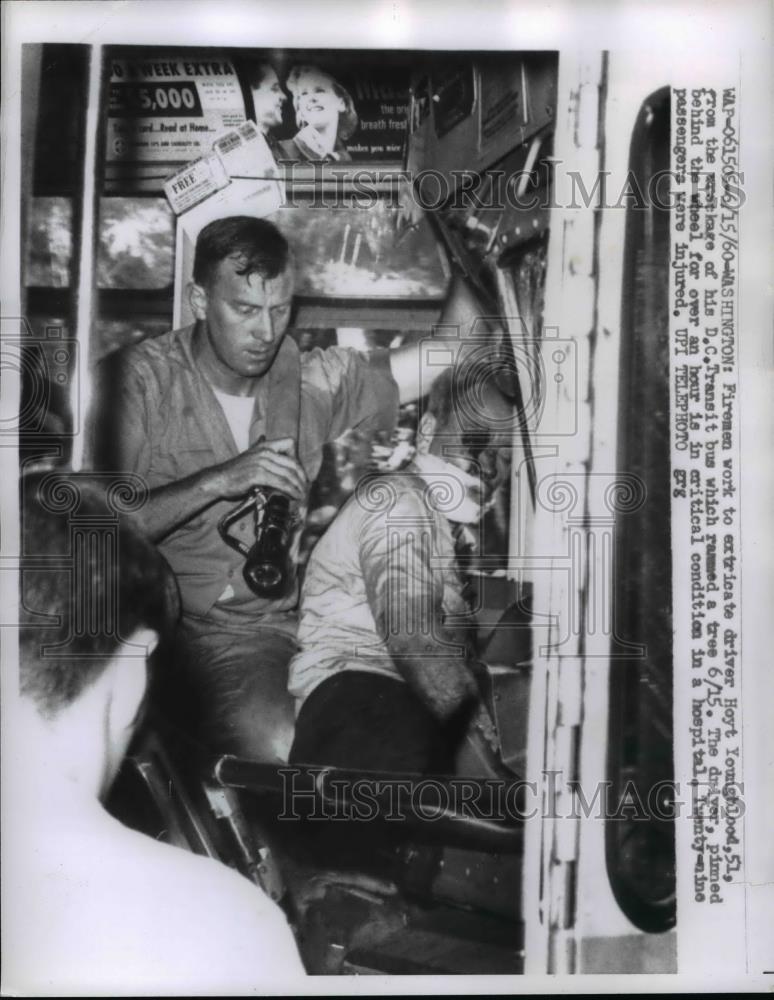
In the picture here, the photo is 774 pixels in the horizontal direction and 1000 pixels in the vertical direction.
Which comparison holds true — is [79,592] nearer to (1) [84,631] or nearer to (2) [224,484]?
(1) [84,631]

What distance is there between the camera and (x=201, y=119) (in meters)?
1.48

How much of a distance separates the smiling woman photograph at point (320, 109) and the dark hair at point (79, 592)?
2.28ft

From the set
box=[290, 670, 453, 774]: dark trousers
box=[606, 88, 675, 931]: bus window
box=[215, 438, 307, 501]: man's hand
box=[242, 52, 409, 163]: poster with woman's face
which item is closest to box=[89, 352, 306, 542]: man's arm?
box=[215, 438, 307, 501]: man's hand

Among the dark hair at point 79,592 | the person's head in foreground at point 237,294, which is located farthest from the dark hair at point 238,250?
the dark hair at point 79,592

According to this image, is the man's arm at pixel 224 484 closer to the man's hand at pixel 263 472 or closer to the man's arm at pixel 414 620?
A: the man's hand at pixel 263 472

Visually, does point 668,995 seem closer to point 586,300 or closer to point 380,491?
point 380,491

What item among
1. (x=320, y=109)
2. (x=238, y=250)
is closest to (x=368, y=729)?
(x=238, y=250)

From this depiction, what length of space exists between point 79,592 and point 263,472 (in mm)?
368

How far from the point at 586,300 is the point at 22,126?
39.3 inches

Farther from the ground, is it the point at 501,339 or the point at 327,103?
the point at 327,103

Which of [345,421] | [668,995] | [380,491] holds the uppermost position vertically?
[345,421]

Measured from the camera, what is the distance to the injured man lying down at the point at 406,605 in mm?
1449

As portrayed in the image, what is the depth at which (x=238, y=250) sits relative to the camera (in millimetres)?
1472

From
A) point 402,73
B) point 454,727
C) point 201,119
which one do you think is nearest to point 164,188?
point 201,119
